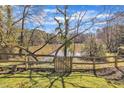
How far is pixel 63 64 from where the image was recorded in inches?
187

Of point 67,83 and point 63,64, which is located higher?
point 63,64

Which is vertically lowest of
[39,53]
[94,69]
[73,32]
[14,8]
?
[94,69]

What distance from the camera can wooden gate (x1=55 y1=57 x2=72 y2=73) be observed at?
186 inches

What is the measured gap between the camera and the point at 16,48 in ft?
15.7

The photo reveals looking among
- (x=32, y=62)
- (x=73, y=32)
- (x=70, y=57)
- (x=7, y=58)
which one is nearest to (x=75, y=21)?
(x=73, y=32)

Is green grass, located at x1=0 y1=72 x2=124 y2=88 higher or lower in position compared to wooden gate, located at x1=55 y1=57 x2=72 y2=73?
lower

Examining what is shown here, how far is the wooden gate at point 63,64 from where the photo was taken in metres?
4.72

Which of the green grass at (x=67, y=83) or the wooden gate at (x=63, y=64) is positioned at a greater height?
the wooden gate at (x=63, y=64)

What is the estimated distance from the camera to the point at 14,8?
186 inches
